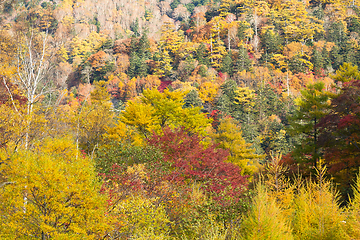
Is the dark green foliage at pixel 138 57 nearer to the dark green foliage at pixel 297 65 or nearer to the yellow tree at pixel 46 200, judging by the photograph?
the dark green foliage at pixel 297 65

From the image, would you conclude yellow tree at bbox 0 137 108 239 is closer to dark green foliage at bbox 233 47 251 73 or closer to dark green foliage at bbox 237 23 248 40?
dark green foliage at bbox 233 47 251 73

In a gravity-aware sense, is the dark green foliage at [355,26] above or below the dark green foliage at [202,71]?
above

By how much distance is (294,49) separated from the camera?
5544cm

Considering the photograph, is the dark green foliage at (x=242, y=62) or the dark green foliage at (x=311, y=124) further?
the dark green foliage at (x=242, y=62)

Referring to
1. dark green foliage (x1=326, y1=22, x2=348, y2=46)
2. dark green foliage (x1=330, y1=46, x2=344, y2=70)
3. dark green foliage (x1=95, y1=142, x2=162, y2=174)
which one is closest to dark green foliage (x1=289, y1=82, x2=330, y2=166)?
dark green foliage (x1=95, y1=142, x2=162, y2=174)

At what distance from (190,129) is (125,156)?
28.7ft

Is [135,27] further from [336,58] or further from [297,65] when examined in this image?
[336,58]

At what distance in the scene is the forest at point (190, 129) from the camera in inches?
312

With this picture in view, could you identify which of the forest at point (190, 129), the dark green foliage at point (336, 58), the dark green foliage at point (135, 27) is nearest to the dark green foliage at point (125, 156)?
the forest at point (190, 129)

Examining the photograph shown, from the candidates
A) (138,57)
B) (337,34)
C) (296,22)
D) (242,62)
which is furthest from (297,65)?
(138,57)

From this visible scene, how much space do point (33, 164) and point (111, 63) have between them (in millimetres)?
54983

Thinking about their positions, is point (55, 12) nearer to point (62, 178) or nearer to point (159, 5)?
point (159, 5)

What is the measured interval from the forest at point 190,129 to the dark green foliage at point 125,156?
0.09 m

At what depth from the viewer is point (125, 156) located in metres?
17.1
